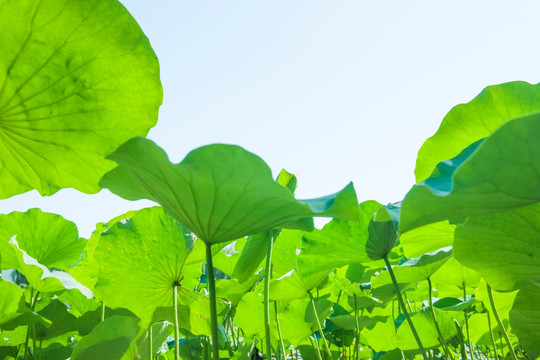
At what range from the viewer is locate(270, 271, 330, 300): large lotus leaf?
1.34m

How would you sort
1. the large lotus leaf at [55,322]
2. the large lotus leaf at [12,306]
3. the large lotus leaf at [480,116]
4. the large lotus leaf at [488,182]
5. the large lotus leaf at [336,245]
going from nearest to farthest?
the large lotus leaf at [488,182]
the large lotus leaf at [480,116]
the large lotus leaf at [336,245]
the large lotus leaf at [12,306]
the large lotus leaf at [55,322]

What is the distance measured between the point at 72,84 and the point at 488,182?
0.67 meters

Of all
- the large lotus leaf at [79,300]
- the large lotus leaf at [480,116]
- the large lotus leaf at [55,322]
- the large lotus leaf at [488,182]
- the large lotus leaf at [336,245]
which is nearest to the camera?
the large lotus leaf at [488,182]

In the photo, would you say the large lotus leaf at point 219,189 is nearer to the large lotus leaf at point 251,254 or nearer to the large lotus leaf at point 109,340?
the large lotus leaf at point 251,254

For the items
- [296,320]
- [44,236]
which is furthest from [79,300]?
[296,320]

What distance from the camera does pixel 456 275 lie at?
1.58 meters

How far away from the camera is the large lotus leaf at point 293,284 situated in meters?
1.34

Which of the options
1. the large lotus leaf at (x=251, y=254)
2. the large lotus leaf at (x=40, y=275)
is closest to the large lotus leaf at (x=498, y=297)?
the large lotus leaf at (x=251, y=254)

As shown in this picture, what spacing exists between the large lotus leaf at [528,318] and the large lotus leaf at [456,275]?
0.40 m

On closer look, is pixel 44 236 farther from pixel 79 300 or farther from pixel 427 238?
pixel 427 238

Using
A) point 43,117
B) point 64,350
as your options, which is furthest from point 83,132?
point 64,350

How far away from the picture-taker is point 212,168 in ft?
1.90

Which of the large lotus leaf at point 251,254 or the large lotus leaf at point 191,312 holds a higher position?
the large lotus leaf at point 251,254

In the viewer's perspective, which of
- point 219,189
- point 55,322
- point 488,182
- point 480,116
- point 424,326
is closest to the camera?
point 488,182
